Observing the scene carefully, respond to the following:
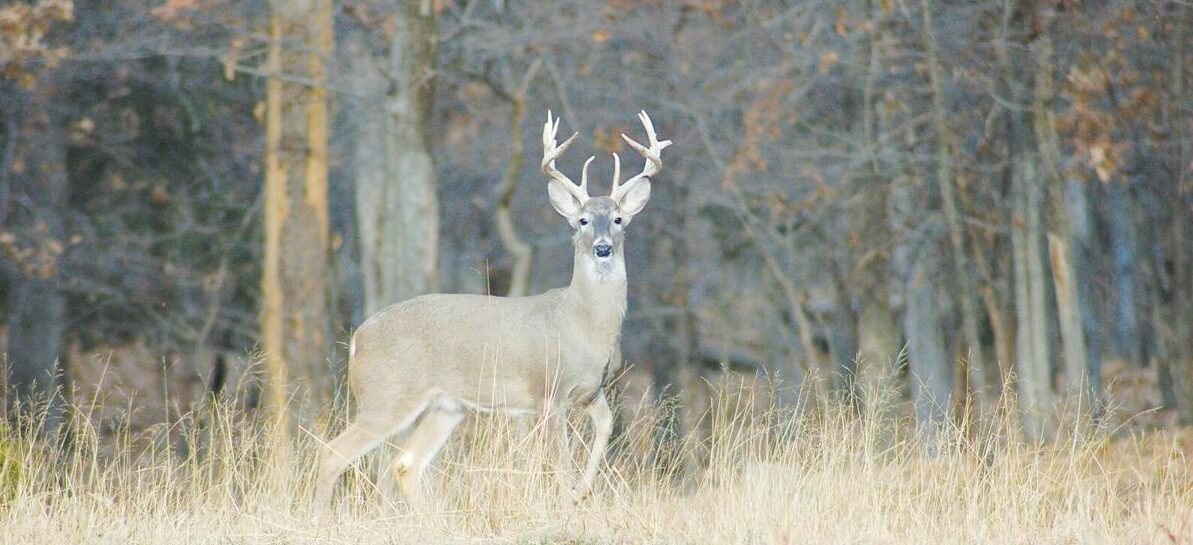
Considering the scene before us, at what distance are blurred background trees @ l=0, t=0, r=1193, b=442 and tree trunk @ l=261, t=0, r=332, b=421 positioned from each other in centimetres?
3

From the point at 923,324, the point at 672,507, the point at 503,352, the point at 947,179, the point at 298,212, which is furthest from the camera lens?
the point at 923,324

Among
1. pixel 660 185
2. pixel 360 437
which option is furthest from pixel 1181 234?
pixel 660 185

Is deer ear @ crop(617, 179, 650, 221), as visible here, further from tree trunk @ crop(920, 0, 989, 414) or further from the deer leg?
tree trunk @ crop(920, 0, 989, 414)

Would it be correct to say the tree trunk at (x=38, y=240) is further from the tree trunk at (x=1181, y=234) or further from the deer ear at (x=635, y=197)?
the tree trunk at (x=1181, y=234)

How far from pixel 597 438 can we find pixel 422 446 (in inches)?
42.2

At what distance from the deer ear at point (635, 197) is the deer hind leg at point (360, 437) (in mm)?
1517

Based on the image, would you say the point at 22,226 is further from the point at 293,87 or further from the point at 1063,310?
the point at 1063,310

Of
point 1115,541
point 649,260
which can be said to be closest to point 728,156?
point 649,260

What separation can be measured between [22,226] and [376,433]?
34.1 feet

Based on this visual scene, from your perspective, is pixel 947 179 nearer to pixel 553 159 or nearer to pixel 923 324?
pixel 923 324

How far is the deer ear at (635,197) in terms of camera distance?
932cm

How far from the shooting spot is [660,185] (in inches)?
814

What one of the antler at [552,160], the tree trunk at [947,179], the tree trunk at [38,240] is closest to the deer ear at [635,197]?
the antler at [552,160]

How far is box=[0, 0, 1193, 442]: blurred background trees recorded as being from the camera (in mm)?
13086
